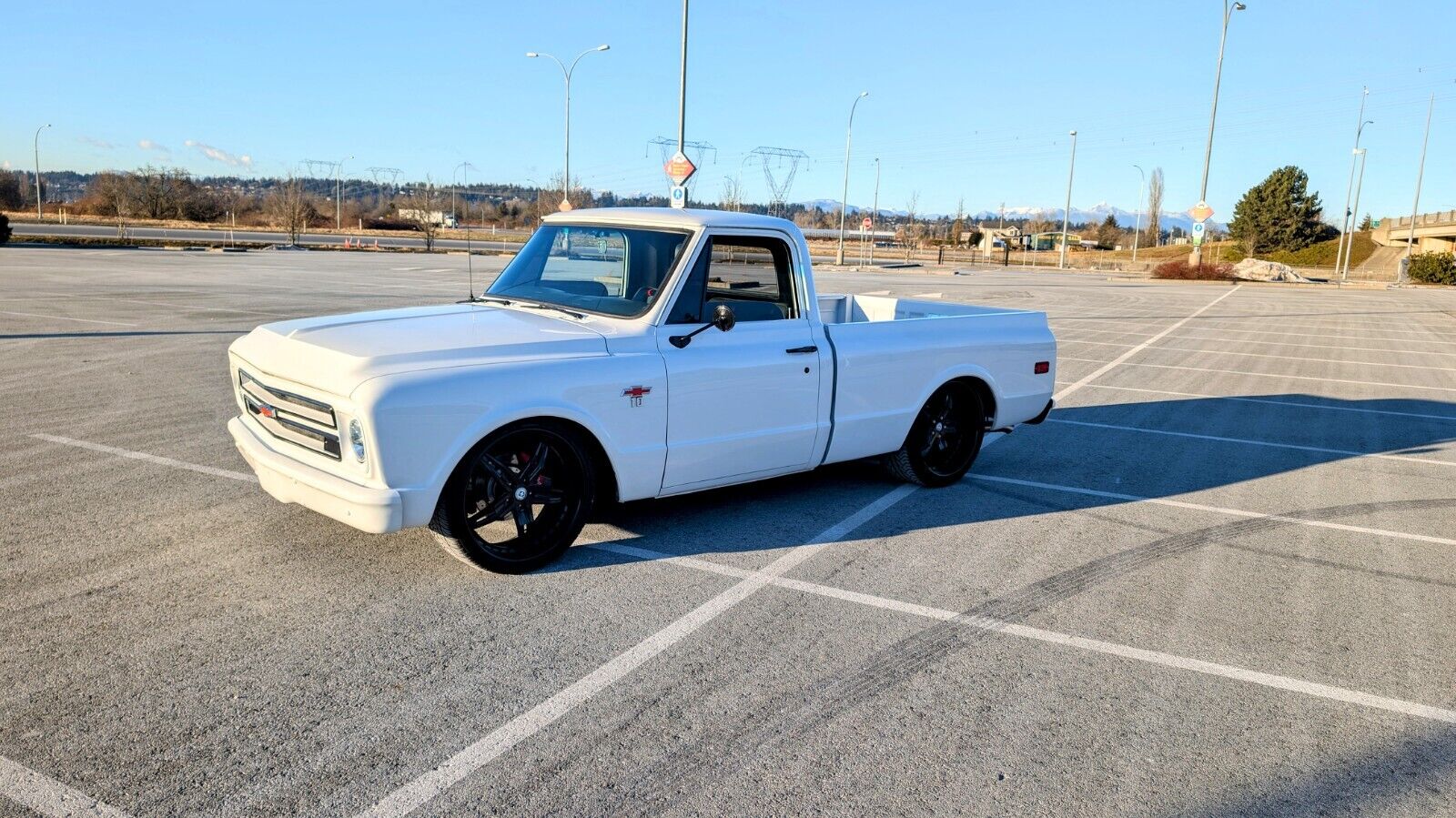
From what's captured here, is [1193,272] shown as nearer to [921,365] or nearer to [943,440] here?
[943,440]

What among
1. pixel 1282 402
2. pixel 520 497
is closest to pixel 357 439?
pixel 520 497

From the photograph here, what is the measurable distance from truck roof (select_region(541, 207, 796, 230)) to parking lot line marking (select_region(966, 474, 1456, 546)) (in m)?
2.60

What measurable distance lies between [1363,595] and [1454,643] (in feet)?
1.95

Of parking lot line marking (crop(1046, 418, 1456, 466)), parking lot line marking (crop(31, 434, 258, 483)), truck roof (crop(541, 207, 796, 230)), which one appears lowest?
parking lot line marking (crop(31, 434, 258, 483))

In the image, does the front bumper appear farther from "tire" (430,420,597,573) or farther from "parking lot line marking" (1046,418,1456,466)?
"parking lot line marking" (1046,418,1456,466)

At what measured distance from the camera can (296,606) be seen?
452 centimetres

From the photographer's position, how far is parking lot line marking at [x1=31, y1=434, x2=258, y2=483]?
6.62 metres

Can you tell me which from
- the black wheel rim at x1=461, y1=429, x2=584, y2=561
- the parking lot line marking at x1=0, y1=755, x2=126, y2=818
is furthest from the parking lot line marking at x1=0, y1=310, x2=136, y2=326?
the parking lot line marking at x1=0, y1=755, x2=126, y2=818

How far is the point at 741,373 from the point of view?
5.58 m

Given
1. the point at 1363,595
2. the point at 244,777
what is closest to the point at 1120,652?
the point at 1363,595

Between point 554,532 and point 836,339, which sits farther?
point 836,339

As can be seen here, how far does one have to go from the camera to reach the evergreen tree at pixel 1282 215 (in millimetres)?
83688

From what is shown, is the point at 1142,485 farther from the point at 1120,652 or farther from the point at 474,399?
the point at 474,399

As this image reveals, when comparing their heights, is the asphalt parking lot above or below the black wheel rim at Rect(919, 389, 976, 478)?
below
